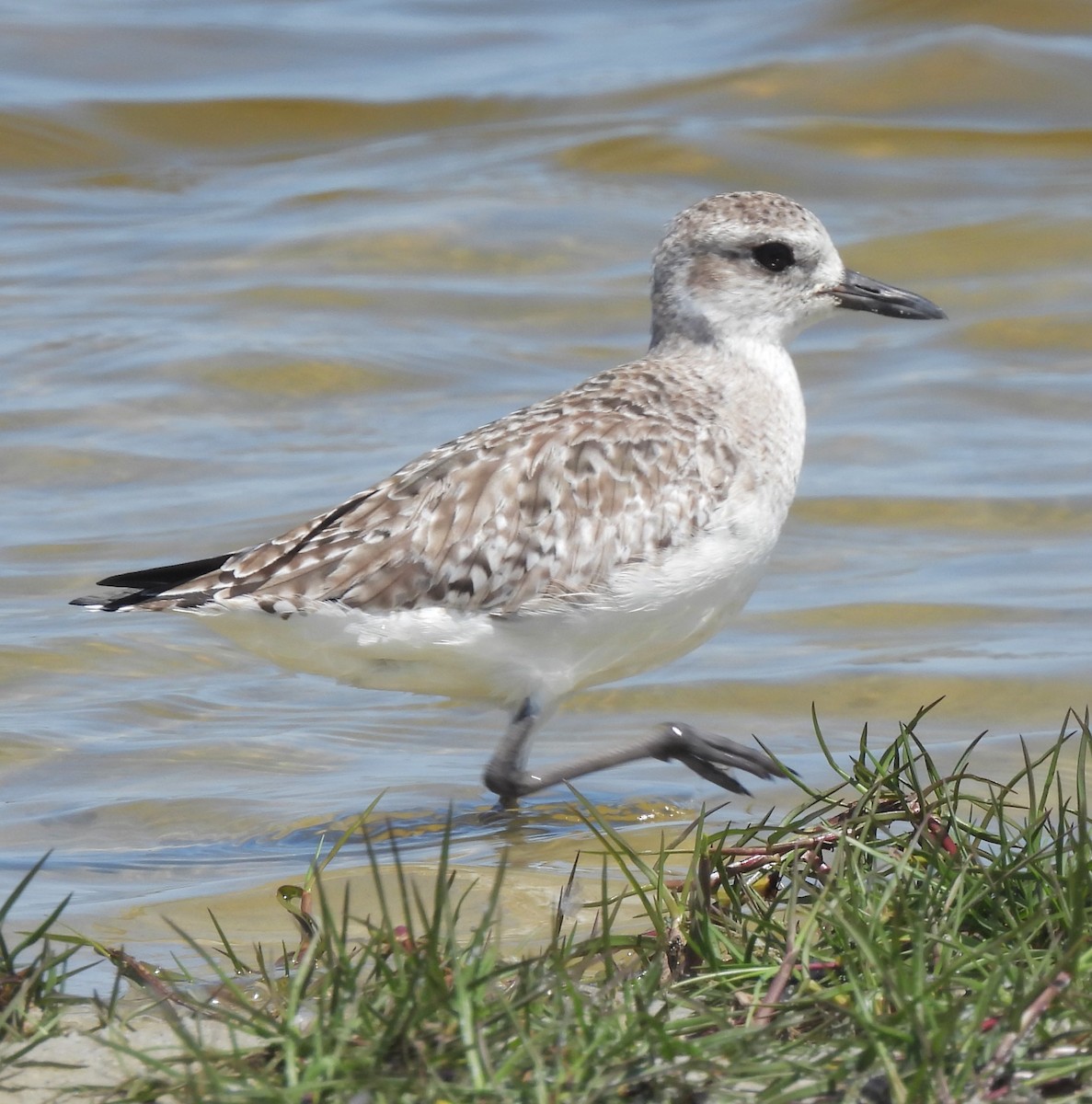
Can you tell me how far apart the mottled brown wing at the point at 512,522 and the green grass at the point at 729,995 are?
5.68 ft

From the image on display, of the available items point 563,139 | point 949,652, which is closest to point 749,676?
point 949,652

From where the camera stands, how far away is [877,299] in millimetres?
6363

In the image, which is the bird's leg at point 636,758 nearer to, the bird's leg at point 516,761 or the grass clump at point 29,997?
the bird's leg at point 516,761

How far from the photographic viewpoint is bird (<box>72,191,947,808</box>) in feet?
17.5

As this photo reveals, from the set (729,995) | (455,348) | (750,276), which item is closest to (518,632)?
(750,276)

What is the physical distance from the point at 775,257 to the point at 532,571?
5.10ft

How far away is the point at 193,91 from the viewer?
15.2 metres

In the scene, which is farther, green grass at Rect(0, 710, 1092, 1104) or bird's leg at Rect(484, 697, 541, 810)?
bird's leg at Rect(484, 697, 541, 810)

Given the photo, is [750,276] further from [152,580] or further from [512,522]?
[152,580]

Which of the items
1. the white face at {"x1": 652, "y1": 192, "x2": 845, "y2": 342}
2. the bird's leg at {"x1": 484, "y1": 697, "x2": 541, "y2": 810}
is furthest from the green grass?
the white face at {"x1": 652, "y1": 192, "x2": 845, "y2": 342}

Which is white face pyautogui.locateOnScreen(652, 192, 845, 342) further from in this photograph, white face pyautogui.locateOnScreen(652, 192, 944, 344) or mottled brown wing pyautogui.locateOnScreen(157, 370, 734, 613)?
mottled brown wing pyautogui.locateOnScreen(157, 370, 734, 613)

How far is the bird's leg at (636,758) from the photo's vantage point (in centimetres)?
535

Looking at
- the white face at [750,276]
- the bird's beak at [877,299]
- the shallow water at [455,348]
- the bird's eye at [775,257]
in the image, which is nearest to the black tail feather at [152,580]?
the shallow water at [455,348]

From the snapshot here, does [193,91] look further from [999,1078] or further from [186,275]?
[999,1078]
